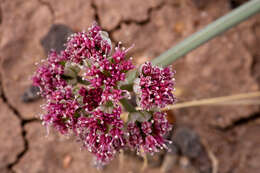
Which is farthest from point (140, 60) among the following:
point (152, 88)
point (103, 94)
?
point (103, 94)

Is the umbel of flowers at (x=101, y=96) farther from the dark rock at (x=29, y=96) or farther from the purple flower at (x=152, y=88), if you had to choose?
the dark rock at (x=29, y=96)

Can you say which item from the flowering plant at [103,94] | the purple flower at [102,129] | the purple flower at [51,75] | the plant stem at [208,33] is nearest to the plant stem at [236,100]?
the plant stem at [208,33]

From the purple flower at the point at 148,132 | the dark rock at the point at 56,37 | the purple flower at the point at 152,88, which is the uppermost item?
the dark rock at the point at 56,37

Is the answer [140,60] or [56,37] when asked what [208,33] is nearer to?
[140,60]

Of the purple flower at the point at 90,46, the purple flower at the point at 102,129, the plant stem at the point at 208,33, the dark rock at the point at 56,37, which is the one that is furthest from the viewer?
the dark rock at the point at 56,37

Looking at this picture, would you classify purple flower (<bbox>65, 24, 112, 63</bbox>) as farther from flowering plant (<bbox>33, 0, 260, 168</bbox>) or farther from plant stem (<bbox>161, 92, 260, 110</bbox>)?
plant stem (<bbox>161, 92, 260, 110</bbox>)

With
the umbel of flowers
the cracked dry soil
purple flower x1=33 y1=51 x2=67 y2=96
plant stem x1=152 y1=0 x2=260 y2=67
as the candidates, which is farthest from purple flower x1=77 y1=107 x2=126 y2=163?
the cracked dry soil

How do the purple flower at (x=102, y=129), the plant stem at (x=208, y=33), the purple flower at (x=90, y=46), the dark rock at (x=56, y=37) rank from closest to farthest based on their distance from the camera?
the purple flower at (x=102, y=129) → the purple flower at (x=90, y=46) → the plant stem at (x=208, y=33) → the dark rock at (x=56, y=37)
